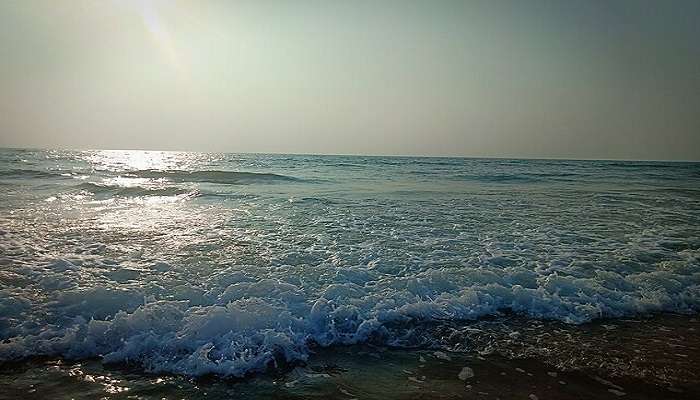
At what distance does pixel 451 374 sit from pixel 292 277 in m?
2.97

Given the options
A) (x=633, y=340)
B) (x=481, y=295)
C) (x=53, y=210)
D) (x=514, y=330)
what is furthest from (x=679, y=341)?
(x=53, y=210)

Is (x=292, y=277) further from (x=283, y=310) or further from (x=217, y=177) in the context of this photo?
(x=217, y=177)

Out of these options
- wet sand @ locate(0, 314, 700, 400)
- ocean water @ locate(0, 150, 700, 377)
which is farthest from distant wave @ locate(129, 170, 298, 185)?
wet sand @ locate(0, 314, 700, 400)

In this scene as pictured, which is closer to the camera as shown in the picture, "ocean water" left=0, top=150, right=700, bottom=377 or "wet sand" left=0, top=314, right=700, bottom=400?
"wet sand" left=0, top=314, right=700, bottom=400

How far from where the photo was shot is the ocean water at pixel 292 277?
404 cm

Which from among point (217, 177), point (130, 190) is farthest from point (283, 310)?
point (217, 177)

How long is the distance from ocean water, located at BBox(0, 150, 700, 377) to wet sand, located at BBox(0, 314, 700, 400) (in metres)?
0.20

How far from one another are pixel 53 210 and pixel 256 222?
237 inches

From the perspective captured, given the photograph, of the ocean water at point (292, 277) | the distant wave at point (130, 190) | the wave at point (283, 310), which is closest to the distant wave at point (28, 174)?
the distant wave at point (130, 190)

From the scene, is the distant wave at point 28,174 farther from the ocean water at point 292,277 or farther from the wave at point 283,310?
the wave at point 283,310

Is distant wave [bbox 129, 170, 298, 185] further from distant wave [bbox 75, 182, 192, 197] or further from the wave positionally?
the wave

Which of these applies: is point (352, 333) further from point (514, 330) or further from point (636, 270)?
point (636, 270)

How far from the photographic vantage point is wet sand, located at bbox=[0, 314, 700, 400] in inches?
127

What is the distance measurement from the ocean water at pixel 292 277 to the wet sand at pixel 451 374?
0.65 feet
